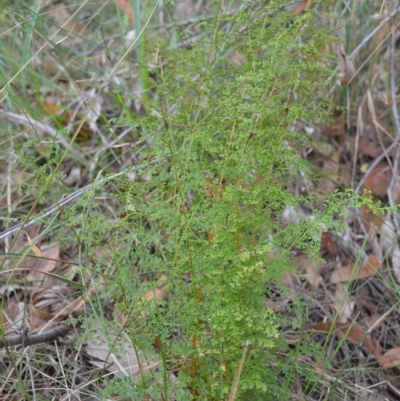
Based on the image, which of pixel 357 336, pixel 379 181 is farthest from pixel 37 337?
pixel 379 181

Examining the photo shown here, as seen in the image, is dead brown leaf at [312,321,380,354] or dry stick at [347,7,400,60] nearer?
dead brown leaf at [312,321,380,354]

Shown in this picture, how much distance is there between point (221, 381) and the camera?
155 centimetres

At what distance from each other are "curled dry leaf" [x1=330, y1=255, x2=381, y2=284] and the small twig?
1.12 m

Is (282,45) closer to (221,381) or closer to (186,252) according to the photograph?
(186,252)

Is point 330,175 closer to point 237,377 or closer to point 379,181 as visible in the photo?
point 379,181

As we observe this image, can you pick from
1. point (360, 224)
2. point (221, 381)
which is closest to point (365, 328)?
point (360, 224)

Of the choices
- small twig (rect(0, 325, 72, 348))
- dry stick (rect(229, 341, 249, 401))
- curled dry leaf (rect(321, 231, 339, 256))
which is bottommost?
curled dry leaf (rect(321, 231, 339, 256))

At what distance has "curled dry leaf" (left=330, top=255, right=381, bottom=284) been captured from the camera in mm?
2441

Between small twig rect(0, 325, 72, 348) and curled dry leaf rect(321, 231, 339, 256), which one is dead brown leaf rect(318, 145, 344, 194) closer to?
curled dry leaf rect(321, 231, 339, 256)

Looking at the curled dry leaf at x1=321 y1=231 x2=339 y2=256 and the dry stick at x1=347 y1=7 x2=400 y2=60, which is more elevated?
the dry stick at x1=347 y1=7 x2=400 y2=60

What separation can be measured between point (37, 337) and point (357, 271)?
1.30 metres

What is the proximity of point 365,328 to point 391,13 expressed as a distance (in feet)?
4.40

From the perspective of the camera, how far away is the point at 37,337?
208 centimetres

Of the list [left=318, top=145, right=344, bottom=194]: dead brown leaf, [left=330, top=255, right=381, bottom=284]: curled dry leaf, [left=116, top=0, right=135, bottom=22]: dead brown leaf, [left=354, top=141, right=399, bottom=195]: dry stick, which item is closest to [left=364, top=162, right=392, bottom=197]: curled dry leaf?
[left=354, top=141, right=399, bottom=195]: dry stick
